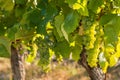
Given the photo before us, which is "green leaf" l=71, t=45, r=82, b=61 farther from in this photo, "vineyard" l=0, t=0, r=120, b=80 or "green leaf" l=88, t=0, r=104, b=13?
"green leaf" l=88, t=0, r=104, b=13

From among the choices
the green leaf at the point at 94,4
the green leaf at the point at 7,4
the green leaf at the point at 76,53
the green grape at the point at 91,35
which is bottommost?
the green leaf at the point at 76,53

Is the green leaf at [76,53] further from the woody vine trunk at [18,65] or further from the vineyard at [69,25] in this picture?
the woody vine trunk at [18,65]

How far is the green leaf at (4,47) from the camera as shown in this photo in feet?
4.70

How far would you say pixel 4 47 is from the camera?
1507mm

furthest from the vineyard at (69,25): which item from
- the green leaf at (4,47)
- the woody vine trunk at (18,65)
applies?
the woody vine trunk at (18,65)

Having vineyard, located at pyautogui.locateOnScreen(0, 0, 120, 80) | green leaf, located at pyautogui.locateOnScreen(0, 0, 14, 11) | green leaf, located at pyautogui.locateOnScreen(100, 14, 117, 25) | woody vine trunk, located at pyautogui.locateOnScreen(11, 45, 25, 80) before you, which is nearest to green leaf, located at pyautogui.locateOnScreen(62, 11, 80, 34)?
vineyard, located at pyautogui.locateOnScreen(0, 0, 120, 80)

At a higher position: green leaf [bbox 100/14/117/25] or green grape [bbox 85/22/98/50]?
green grape [bbox 85/22/98/50]

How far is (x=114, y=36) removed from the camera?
4.41ft

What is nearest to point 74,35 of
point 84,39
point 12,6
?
point 84,39

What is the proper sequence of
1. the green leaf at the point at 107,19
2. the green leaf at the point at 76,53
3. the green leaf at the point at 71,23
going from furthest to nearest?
the green leaf at the point at 76,53 < the green leaf at the point at 107,19 < the green leaf at the point at 71,23

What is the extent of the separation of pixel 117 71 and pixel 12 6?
8.26m

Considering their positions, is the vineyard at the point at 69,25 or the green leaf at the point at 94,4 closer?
the vineyard at the point at 69,25

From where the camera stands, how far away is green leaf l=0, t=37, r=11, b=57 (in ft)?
4.70

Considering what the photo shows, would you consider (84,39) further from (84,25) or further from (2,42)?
(2,42)
